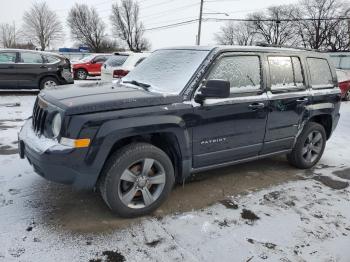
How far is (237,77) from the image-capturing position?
13.8 feet

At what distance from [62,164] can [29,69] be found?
9865 mm

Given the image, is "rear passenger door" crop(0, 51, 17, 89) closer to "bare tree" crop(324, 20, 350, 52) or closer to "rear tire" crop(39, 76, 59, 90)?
"rear tire" crop(39, 76, 59, 90)

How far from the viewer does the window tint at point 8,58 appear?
11698 mm

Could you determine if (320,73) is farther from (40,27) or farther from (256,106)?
(40,27)

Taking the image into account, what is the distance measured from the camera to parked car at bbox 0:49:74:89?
1169cm

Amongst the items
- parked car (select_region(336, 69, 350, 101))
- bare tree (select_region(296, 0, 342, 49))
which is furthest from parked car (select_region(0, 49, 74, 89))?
bare tree (select_region(296, 0, 342, 49))

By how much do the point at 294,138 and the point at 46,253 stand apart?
3.60 meters

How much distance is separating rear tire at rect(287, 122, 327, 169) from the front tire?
7.75 feet

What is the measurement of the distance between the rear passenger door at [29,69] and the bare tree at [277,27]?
179 ft

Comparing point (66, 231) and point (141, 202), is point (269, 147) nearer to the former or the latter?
point (141, 202)

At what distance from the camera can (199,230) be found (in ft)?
11.3

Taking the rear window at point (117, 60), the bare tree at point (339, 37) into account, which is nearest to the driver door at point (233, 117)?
the rear window at point (117, 60)

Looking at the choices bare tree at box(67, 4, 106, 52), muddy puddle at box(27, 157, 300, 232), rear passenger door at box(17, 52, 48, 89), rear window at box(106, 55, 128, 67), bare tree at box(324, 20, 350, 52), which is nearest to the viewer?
muddy puddle at box(27, 157, 300, 232)

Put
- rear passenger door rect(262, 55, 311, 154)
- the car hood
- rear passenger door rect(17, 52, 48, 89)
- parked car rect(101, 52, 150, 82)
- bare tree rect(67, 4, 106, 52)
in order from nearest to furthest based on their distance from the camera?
the car hood, rear passenger door rect(262, 55, 311, 154), parked car rect(101, 52, 150, 82), rear passenger door rect(17, 52, 48, 89), bare tree rect(67, 4, 106, 52)
